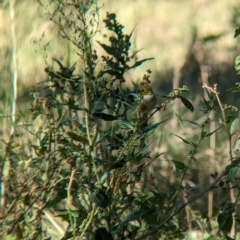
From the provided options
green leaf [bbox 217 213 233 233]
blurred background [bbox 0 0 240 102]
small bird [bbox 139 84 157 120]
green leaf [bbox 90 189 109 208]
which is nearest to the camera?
green leaf [bbox 90 189 109 208]

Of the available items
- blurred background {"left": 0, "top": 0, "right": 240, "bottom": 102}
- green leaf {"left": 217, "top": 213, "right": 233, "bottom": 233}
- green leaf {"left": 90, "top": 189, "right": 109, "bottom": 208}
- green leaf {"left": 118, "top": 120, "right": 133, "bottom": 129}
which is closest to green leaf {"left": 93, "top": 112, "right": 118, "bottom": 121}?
green leaf {"left": 118, "top": 120, "right": 133, "bottom": 129}

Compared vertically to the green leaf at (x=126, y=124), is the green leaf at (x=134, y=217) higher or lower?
lower

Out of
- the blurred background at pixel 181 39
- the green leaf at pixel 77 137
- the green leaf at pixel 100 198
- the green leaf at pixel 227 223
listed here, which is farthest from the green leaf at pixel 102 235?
the blurred background at pixel 181 39

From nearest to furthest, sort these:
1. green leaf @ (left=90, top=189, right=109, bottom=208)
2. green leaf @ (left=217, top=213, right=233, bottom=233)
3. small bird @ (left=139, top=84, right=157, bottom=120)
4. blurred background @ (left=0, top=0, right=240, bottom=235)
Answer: green leaf @ (left=90, top=189, right=109, bottom=208), small bird @ (left=139, top=84, right=157, bottom=120), green leaf @ (left=217, top=213, right=233, bottom=233), blurred background @ (left=0, top=0, right=240, bottom=235)

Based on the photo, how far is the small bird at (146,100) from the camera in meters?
1.66

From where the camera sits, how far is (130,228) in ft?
6.23

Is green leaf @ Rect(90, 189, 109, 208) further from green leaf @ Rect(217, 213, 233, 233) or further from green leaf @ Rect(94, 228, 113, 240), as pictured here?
green leaf @ Rect(217, 213, 233, 233)

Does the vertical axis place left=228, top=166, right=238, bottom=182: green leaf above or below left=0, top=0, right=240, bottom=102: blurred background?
below

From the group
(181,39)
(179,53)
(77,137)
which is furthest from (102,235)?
(181,39)

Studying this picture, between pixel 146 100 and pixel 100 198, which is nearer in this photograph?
pixel 100 198

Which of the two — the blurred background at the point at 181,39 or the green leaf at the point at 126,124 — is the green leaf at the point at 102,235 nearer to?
the green leaf at the point at 126,124

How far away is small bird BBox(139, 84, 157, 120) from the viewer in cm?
166

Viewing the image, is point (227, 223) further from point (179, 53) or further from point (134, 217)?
point (179, 53)

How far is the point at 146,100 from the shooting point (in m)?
1.68
